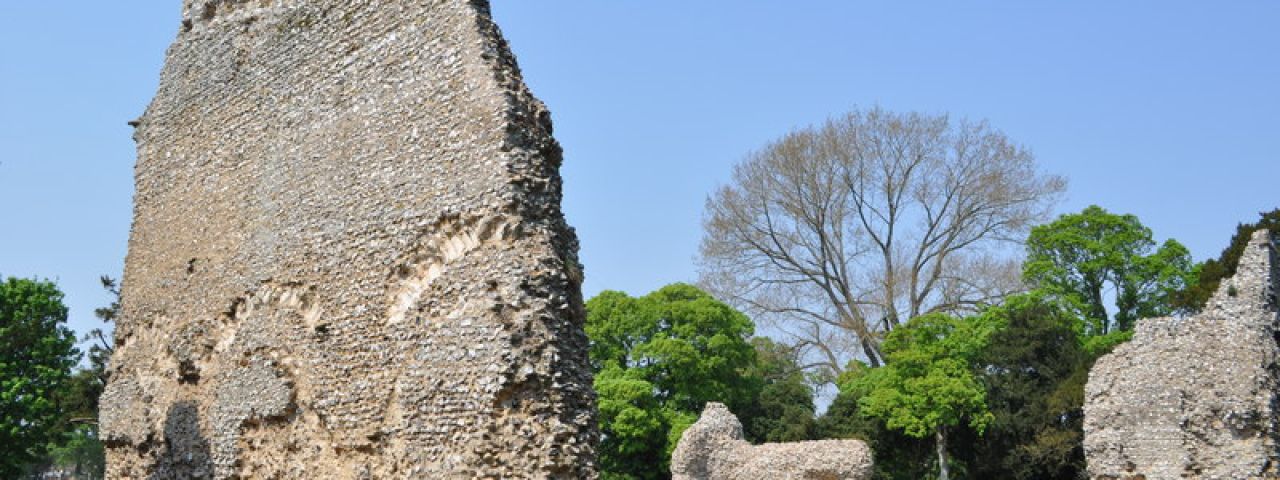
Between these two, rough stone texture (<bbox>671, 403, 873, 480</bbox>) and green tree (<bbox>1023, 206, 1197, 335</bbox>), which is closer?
rough stone texture (<bbox>671, 403, 873, 480</bbox>)

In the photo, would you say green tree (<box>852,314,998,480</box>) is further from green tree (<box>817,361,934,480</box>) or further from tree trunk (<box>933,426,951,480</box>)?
green tree (<box>817,361,934,480</box>)

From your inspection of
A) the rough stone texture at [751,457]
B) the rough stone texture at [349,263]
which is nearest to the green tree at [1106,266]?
the rough stone texture at [751,457]

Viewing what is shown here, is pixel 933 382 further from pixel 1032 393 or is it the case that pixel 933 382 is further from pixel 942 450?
pixel 1032 393

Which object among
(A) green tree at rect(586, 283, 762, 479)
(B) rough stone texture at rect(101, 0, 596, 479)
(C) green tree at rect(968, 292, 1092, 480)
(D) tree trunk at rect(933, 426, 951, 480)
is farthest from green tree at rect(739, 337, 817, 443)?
(B) rough stone texture at rect(101, 0, 596, 479)

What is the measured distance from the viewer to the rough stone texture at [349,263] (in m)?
7.93

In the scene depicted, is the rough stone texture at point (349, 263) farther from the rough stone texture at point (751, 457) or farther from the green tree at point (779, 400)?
the green tree at point (779, 400)

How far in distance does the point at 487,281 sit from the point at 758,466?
1485 centimetres

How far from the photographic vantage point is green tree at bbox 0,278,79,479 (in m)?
22.4

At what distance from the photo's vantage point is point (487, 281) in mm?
8094

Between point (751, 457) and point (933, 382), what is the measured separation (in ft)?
23.2

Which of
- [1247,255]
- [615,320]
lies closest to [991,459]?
[615,320]

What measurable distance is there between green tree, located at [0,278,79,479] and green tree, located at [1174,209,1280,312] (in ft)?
85.5

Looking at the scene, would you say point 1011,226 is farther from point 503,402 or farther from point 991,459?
point 503,402

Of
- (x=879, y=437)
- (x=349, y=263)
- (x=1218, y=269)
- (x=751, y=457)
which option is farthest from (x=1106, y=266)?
(x=349, y=263)
